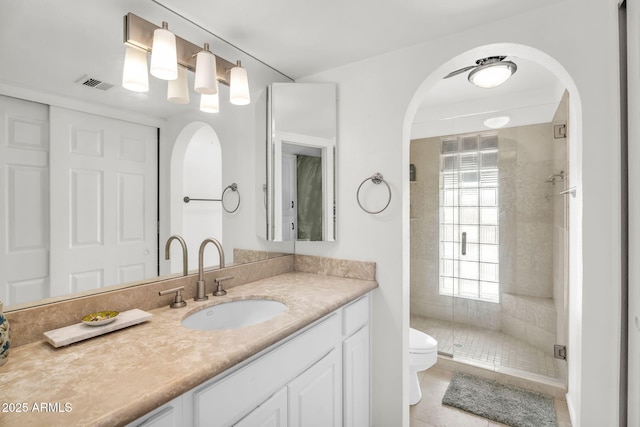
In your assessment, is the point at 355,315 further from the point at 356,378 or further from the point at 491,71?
the point at 491,71

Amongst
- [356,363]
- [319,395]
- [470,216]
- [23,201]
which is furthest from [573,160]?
[23,201]

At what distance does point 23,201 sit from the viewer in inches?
39.0

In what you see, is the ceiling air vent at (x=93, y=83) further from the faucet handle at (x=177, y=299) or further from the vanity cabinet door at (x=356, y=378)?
the vanity cabinet door at (x=356, y=378)

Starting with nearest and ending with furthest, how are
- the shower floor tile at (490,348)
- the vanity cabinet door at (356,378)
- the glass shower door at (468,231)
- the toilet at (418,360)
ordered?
1. the vanity cabinet door at (356,378)
2. the toilet at (418,360)
3. the shower floor tile at (490,348)
4. the glass shower door at (468,231)

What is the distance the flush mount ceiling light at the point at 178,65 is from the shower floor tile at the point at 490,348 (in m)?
2.67

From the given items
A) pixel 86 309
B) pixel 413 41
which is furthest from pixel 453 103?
pixel 86 309

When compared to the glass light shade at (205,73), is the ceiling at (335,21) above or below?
above

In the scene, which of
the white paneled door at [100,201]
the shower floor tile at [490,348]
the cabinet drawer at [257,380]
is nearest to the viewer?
the cabinet drawer at [257,380]

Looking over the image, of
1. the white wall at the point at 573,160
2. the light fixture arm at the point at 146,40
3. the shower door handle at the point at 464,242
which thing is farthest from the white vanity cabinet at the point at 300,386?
the shower door handle at the point at 464,242

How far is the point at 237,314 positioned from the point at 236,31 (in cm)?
140

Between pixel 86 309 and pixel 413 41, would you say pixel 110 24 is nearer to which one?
pixel 86 309

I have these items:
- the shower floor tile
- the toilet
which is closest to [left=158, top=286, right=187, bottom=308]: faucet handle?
the toilet

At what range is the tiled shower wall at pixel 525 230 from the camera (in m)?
2.57

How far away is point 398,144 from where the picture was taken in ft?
5.64
